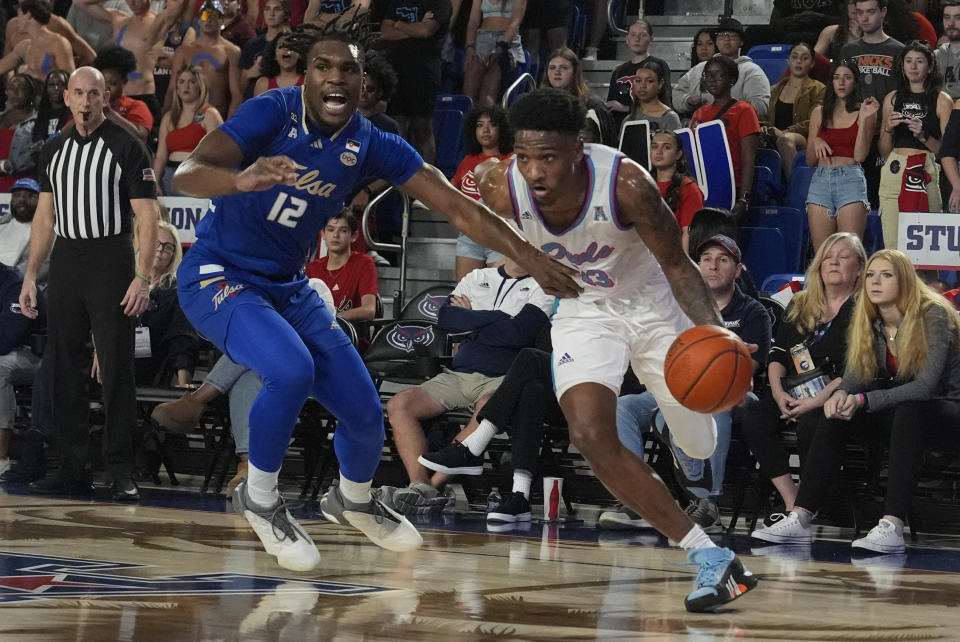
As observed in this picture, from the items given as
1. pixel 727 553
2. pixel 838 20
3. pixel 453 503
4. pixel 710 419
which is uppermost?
pixel 838 20

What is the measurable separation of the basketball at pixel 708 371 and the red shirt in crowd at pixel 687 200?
154 inches

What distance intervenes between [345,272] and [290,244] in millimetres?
3252

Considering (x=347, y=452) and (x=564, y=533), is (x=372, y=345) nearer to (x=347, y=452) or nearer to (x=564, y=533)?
(x=564, y=533)

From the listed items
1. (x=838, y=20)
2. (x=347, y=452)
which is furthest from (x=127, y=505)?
(x=838, y=20)

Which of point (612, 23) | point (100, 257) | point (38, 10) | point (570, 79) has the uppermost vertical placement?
point (612, 23)

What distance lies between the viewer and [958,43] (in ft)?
30.8

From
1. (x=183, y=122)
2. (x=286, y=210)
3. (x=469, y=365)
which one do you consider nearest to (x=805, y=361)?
(x=469, y=365)

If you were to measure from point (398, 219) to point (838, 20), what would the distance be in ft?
13.4

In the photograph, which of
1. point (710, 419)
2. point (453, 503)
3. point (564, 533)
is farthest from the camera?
point (453, 503)

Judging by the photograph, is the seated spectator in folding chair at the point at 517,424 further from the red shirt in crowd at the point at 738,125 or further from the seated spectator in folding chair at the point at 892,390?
the red shirt in crowd at the point at 738,125

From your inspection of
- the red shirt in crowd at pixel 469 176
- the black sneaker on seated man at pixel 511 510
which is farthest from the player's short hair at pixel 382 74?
the black sneaker on seated man at pixel 511 510

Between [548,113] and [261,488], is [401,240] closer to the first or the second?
[261,488]

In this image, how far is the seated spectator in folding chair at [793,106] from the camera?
959cm

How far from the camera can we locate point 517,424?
7039 millimetres
